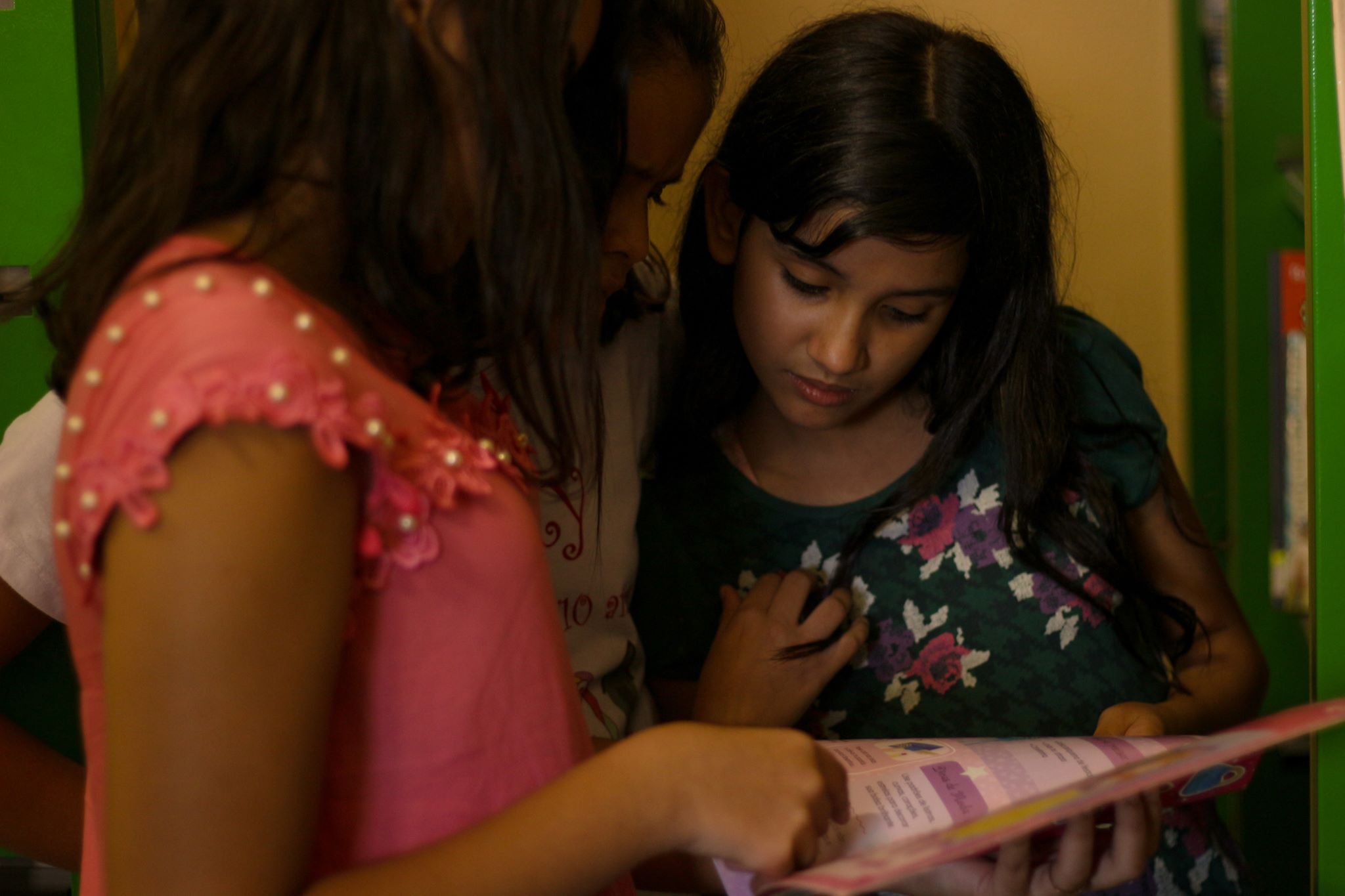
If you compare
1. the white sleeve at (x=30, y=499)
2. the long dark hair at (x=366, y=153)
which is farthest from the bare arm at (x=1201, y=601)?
the white sleeve at (x=30, y=499)

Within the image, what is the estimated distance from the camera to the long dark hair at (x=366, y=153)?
1.83 ft

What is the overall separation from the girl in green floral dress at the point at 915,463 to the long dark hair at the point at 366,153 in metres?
0.42

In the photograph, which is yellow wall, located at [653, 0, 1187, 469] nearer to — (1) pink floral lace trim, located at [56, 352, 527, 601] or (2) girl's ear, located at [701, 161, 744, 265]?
(2) girl's ear, located at [701, 161, 744, 265]

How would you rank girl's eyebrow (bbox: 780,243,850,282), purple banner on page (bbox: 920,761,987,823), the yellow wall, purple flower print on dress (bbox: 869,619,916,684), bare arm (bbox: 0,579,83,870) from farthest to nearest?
the yellow wall < purple flower print on dress (bbox: 869,619,916,684) < girl's eyebrow (bbox: 780,243,850,282) < bare arm (bbox: 0,579,83,870) < purple banner on page (bbox: 920,761,987,823)

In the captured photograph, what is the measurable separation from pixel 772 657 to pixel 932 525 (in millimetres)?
205

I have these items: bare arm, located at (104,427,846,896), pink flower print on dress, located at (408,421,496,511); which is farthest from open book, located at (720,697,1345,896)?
pink flower print on dress, located at (408,421,496,511)

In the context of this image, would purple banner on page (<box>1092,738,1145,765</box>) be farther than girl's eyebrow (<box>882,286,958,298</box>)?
No

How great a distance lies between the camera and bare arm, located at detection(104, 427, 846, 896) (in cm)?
48

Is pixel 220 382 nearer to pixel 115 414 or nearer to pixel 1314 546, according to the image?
pixel 115 414

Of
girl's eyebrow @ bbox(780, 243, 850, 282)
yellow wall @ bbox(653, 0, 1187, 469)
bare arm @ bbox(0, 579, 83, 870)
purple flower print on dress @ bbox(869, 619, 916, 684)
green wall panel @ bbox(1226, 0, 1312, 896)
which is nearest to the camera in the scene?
bare arm @ bbox(0, 579, 83, 870)

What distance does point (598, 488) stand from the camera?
1.00 metres

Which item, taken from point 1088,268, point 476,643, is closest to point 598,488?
point 476,643

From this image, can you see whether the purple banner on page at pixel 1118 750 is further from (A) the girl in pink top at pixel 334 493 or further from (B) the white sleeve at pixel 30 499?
(B) the white sleeve at pixel 30 499

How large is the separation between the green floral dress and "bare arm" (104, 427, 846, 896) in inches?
23.0
